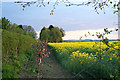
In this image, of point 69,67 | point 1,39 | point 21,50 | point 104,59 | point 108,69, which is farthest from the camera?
point 21,50

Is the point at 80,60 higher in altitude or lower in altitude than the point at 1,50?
lower

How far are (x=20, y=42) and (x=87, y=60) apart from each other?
3.85m

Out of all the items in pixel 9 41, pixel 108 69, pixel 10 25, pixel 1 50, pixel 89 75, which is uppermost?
pixel 10 25

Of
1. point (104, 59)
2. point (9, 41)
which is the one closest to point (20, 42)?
point (9, 41)

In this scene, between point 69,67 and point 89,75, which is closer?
point 89,75

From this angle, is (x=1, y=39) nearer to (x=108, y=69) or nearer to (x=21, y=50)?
(x=21, y=50)

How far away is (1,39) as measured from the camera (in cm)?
545

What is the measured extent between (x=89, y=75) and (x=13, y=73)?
2.55m

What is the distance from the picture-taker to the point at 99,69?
4.19 metres

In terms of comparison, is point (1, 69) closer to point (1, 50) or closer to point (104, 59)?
point (1, 50)

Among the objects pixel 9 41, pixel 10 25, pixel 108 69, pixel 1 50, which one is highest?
pixel 10 25

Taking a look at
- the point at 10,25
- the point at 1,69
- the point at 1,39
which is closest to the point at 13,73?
the point at 1,69

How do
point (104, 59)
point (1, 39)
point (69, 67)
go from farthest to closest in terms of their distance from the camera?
point (1, 39)
point (69, 67)
point (104, 59)

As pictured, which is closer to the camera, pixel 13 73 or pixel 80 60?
pixel 13 73
